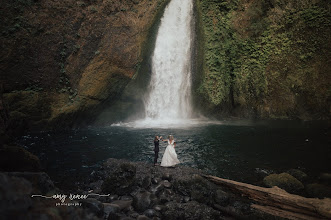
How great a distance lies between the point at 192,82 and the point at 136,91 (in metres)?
6.56

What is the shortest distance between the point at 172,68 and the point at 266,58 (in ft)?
32.3

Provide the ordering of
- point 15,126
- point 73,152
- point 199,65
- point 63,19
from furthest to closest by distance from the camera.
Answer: point 199,65, point 63,19, point 15,126, point 73,152

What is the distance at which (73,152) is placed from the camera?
1111 centimetres

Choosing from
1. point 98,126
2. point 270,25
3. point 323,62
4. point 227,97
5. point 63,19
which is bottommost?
point 98,126

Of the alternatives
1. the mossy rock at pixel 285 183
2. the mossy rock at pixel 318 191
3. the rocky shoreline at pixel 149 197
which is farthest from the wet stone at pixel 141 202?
the mossy rock at pixel 318 191

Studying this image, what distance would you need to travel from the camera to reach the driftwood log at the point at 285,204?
5012 millimetres

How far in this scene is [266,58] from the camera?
68.3 ft

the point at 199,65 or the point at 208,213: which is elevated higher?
the point at 199,65

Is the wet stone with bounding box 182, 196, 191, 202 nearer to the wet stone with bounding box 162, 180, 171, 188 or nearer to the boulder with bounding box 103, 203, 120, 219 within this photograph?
the wet stone with bounding box 162, 180, 171, 188

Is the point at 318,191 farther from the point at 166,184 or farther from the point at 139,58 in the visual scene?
the point at 139,58

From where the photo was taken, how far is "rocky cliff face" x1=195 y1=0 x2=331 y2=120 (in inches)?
757

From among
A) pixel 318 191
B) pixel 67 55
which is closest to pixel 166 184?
pixel 318 191

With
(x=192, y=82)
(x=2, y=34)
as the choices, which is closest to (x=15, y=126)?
(x=2, y=34)

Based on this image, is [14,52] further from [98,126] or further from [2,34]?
[98,126]
